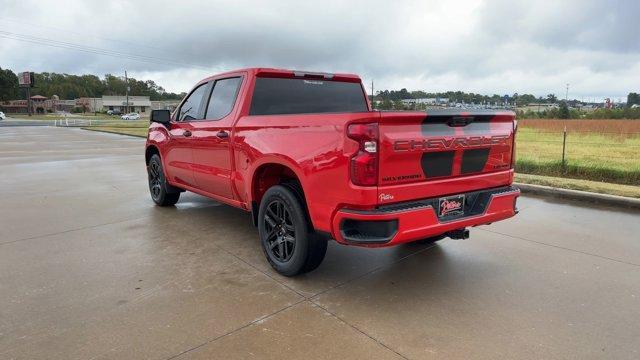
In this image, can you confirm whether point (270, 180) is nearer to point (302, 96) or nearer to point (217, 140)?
point (217, 140)

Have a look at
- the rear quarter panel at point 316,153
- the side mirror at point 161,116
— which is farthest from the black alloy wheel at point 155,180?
the rear quarter panel at point 316,153

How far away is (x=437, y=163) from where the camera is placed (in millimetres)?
3406

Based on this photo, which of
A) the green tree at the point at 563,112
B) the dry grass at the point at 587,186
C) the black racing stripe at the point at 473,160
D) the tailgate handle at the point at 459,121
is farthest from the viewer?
the green tree at the point at 563,112

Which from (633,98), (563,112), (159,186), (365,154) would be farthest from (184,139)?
(633,98)

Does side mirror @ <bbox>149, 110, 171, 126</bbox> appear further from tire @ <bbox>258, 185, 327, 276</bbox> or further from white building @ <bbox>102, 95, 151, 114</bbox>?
white building @ <bbox>102, 95, 151, 114</bbox>

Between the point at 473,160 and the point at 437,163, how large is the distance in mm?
451

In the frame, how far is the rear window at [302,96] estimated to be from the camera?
4.64 meters

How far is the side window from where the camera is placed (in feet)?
17.9

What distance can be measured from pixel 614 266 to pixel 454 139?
2218 millimetres

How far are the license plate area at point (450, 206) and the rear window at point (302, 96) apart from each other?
200 cm

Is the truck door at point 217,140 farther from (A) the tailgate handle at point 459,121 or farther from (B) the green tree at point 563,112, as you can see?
(B) the green tree at point 563,112

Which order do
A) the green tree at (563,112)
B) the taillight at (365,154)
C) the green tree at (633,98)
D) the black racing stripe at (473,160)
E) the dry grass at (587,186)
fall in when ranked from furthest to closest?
the green tree at (633,98)
the green tree at (563,112)
the dry grass at (587,186)
the black racing stripe at (473,160)
the taillight at (365,154)

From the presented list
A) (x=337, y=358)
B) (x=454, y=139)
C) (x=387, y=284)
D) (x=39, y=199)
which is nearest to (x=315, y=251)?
(x=387, y=284)

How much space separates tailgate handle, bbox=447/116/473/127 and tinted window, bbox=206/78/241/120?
2.31m
